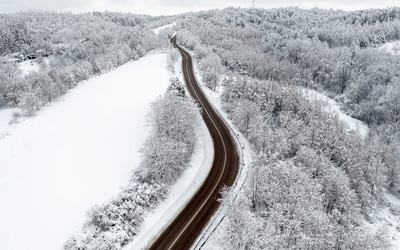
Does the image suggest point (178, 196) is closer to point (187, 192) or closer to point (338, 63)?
point (187, 192)

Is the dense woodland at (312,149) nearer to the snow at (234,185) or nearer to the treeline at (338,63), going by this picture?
the treeline at (338,63)

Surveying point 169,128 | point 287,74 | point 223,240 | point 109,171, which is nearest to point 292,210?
point 223,240

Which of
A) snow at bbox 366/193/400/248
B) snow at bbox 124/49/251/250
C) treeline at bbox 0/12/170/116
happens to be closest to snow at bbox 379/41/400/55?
snow at bbox 366/193/400/248

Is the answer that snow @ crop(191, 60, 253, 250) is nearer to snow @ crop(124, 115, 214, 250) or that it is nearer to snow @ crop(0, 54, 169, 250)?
snow @ crop(124, 115, 214, 250)

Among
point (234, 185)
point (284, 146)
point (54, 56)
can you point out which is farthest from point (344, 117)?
point (54, 56)

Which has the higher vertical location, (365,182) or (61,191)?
(61,191)

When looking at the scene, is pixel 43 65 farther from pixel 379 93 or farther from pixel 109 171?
pixel 379 93
